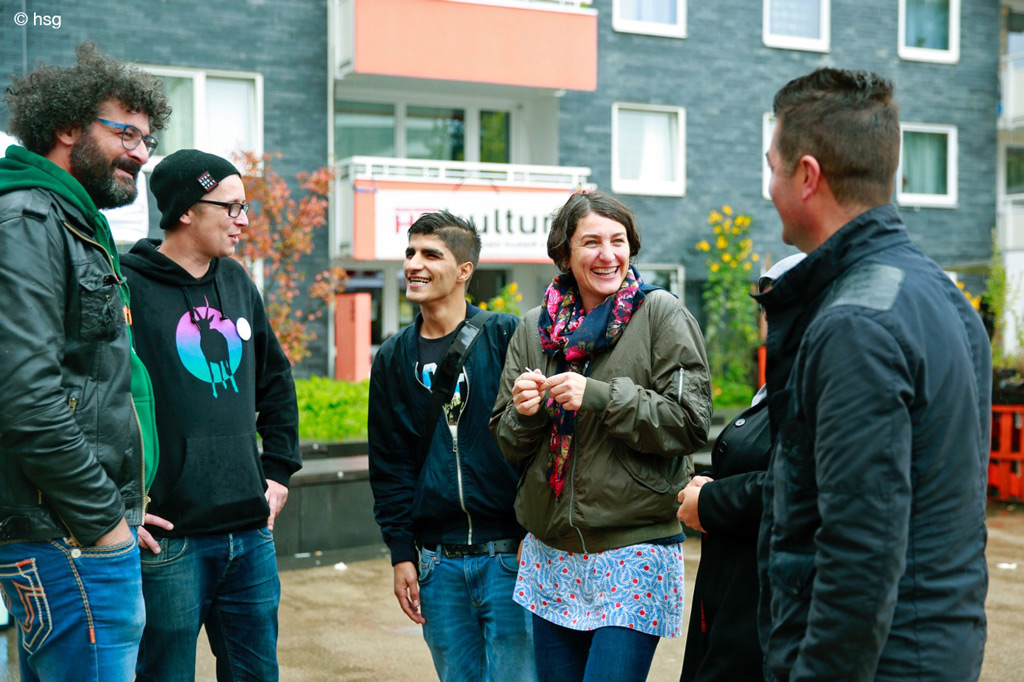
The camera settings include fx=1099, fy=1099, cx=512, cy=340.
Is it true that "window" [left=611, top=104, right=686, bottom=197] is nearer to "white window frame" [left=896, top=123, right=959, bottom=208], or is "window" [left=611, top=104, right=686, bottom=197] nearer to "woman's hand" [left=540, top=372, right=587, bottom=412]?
"white window frame" [left=896, top=123, right=959, bottom=208]

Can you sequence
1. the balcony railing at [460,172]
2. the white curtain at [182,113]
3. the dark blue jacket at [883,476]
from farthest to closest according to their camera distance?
the balcony railing at [460,172] → the white curtain at [182,113] → the dark blue jacket at [883,476]

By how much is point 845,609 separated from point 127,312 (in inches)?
84.2

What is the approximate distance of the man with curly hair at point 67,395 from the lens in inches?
105

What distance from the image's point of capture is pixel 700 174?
2103 centimetres

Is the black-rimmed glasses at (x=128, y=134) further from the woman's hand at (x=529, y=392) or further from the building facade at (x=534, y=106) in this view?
the building facade at (x=534, y=106)

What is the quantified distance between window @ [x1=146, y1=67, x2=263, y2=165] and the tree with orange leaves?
0.56 meters

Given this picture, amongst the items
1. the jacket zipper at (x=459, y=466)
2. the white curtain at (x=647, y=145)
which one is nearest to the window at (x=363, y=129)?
the white curtain at (x=647, y=145)

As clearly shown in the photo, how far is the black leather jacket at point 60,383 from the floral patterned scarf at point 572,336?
1192 millimetres

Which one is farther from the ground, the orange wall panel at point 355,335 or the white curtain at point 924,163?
the white curtain at point 924,163

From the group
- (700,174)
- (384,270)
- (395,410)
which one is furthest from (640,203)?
(395,410)

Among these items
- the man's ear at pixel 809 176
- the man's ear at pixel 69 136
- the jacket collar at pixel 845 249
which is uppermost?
the man's ear at pixel 69 136

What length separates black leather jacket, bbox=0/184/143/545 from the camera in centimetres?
265

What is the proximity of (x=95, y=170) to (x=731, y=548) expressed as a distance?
6.60ft

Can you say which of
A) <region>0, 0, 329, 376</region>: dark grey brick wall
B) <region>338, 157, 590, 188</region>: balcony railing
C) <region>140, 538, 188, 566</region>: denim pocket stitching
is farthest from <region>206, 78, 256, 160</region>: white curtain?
<region>140, 538, 188, 566</region>: denim pocket stitching
